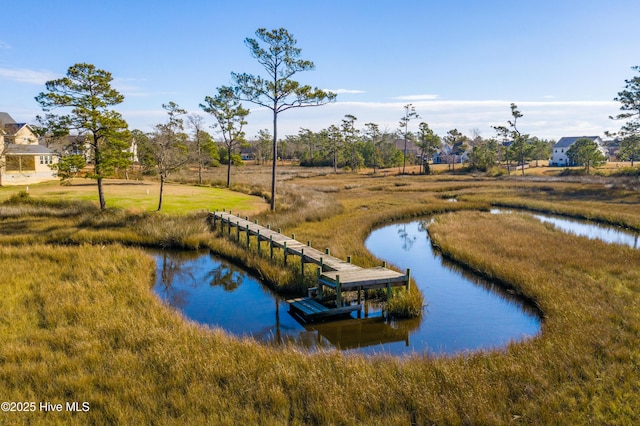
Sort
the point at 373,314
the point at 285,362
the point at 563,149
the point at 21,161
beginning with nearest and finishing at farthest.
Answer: the point at 285,362, the point at 373,314, the point at 21,161, the point at 563,149

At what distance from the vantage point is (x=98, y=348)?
10102mm

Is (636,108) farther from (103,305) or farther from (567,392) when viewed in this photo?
(103,305)

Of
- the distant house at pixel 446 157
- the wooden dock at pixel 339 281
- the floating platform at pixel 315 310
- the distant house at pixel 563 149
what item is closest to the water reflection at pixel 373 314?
the floating platform at pixel 315 310

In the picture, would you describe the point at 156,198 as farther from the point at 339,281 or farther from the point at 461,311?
the point at 461,311

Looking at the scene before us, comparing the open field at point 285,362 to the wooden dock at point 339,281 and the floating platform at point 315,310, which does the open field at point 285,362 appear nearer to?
the wooden dock at point 339,281

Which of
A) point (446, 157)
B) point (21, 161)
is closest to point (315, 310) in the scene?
point (21, 161)

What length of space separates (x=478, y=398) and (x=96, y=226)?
24101 mm

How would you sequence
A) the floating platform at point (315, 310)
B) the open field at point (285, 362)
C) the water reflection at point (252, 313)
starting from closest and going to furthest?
1. the open field at point (285, 362)
2. the water reflection at point (252, 313)
3. the floating platform at point (315, 310)

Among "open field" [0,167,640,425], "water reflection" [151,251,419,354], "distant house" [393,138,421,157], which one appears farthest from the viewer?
"distant house" [393,138,421,157]

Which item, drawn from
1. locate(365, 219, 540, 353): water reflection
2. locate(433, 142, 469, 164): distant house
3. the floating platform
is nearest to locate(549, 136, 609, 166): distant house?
locate(433, 142, 469, 164): distant house

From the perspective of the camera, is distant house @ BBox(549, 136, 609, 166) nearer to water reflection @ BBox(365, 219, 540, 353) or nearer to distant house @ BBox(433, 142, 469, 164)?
distant house @ BBox(433, 142, 469, 164)

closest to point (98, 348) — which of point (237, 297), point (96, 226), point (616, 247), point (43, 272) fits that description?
point (237, 297)

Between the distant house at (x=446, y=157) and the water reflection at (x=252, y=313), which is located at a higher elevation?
the distant house at (x=446, y=157)

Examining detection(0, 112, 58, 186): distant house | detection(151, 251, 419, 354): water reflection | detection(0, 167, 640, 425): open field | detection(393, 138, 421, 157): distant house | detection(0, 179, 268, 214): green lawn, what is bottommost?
detection(151, 251, 419, 354): water reflection
